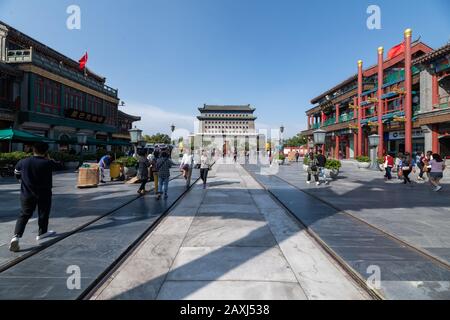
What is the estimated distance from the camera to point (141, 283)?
3.49 metres

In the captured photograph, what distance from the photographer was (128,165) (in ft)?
49.7

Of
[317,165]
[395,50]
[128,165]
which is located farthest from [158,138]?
[317,165]

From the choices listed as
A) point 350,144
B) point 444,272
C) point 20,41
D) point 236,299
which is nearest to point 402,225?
point 444,272

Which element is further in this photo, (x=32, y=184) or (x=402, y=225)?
(x=402, y=225)

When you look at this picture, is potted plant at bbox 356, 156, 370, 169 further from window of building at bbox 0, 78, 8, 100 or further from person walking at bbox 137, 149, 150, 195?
window of building at bbox 0, 78, 8, 100

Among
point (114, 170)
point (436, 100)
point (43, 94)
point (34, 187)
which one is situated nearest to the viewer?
point (34, 187)

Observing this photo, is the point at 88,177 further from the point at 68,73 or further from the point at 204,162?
the point at 68,73

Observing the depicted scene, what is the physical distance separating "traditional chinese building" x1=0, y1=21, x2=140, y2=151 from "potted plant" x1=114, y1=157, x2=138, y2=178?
9671 millimetres

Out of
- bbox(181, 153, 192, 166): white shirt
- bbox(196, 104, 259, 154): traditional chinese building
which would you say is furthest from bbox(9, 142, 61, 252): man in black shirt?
bbox(196, 104, 259, 154): traditional chinese building

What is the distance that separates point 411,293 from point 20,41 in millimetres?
32243

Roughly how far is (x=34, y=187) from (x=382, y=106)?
32.8m

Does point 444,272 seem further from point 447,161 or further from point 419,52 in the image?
point 419,52

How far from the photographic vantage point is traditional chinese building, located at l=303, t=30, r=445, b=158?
2425 centimetres

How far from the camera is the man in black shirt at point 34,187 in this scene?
460 centimetres
